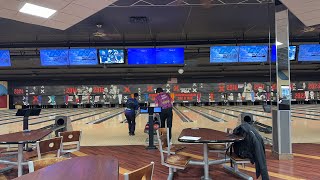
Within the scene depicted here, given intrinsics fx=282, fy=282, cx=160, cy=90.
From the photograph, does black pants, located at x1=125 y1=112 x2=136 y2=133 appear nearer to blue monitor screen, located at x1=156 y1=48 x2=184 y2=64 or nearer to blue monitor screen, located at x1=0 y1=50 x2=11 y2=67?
blue monitor screen, located at x1=156 y1=48 x2=184 y2=64

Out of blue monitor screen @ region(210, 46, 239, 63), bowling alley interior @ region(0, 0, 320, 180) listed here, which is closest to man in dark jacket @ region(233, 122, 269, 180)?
bowling alley interior @ region(0, 0, 320, 180)

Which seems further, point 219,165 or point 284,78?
point 284,78

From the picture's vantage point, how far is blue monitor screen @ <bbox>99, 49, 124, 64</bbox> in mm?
10250

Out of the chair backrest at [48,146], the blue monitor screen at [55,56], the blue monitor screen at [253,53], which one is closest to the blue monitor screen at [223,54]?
the blue monitor screen at [253,53]

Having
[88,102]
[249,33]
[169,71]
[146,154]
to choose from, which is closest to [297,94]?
[169,71]

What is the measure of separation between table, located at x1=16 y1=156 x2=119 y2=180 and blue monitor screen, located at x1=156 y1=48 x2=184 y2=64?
7566 millimetres

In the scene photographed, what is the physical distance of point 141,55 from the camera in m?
10.1

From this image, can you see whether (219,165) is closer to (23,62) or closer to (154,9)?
(154,9)

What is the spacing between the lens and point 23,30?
9.97 metres

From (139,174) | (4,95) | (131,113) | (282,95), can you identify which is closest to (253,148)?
(139,174)

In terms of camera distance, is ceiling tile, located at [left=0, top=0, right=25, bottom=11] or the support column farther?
the support column

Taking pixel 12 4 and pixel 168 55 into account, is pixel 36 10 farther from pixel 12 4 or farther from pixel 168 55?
pixel 168 55

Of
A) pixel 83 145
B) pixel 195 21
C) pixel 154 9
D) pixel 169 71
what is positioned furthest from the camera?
pixel 169 71

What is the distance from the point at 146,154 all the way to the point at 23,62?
13362 millimetres
